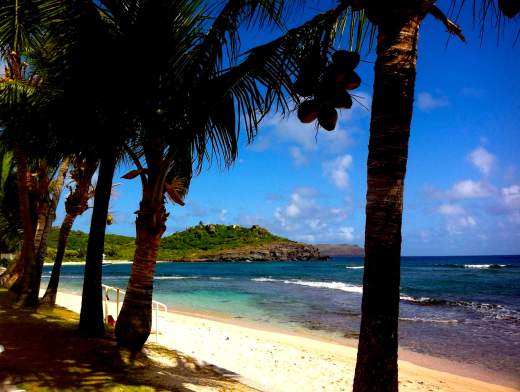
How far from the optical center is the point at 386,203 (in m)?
3.29

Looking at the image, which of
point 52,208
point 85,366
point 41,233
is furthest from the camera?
point 41,233

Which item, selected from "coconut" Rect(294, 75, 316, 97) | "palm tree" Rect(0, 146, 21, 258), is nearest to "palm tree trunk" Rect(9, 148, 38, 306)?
"palm tree" Rect(0, 146, 21, 258)

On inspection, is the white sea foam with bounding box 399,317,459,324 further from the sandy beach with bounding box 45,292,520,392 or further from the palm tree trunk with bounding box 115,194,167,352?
the palm tree trunk with bounding box 115,194,167,352

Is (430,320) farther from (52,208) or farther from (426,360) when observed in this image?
(52,208)

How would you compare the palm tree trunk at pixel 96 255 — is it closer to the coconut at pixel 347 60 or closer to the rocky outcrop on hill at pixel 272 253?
the coconut at pixel 347 60

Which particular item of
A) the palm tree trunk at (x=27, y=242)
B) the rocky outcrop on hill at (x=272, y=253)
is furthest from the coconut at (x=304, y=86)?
the rocky outcrop on hill at (x=272, y=253)

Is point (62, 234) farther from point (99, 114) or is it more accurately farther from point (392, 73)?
point (392, 73)

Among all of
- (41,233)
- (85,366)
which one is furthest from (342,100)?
(41,233)

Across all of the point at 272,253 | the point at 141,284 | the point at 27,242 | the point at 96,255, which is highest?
the point at 27,242

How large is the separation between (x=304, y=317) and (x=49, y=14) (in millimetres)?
15308

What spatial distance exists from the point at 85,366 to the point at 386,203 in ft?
15.6

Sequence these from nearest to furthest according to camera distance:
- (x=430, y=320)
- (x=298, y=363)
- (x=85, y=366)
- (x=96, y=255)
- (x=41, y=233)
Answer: (x=85, y=366) < (x=96, y=255) < (x=298, y=363) < (x=41, y=233) < (x=430, y=320)

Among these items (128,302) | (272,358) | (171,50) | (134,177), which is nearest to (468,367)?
(272,358)

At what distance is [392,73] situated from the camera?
3363 mm
